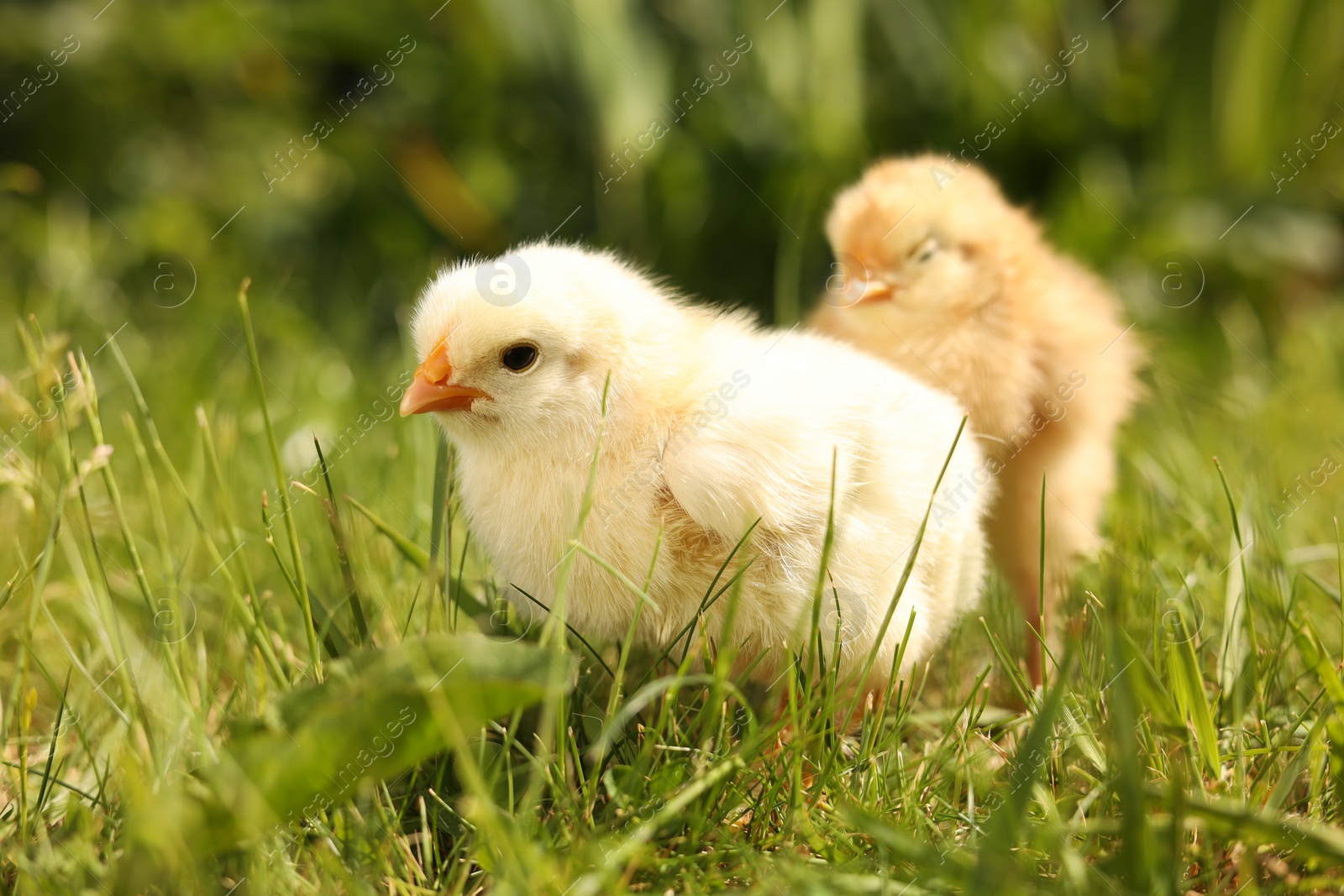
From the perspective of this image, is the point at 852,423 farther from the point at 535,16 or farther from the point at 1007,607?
the point at 535,16

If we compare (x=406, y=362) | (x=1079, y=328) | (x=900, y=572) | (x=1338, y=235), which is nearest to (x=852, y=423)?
(x=900, y=572)

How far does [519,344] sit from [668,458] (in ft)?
0.77

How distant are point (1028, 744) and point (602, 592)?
538 millimetres

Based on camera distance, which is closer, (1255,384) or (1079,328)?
(1079,328)

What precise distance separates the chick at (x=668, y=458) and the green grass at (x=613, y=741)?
2.5 inches

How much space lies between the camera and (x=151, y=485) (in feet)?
4.48

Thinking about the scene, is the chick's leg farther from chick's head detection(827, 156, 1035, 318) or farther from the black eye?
the black eye

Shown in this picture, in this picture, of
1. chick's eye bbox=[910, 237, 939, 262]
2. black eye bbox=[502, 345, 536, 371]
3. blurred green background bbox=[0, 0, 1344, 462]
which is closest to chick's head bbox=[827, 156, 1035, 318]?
chick's eye bbox=[910, 237, 939, 262]

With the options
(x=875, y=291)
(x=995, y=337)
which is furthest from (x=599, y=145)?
(x=995, y=337)

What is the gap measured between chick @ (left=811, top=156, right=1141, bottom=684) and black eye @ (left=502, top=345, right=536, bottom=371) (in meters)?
0.59

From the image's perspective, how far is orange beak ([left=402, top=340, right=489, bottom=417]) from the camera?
1.24 metres

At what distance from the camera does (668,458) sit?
4.00 feet

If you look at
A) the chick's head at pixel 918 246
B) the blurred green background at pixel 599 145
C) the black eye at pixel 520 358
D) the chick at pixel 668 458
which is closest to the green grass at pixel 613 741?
the chick at pixel 668 458

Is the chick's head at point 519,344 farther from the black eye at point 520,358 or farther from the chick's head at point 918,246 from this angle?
the chick's head at point 918,246
